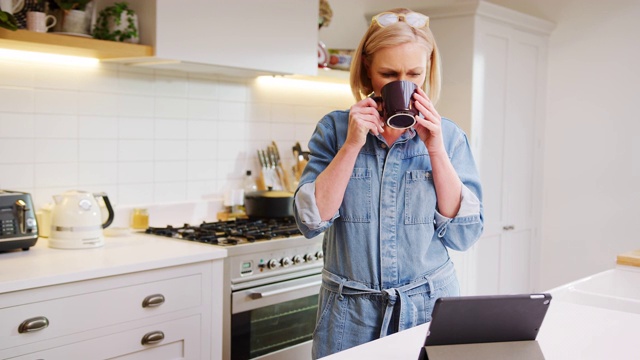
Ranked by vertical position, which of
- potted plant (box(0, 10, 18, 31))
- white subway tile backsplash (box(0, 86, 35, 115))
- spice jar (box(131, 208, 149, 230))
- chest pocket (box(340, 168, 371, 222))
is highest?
potted plant (box(0, 10, 18, 31))

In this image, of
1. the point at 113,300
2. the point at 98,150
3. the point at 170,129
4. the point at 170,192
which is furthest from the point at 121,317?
the point at 170,129

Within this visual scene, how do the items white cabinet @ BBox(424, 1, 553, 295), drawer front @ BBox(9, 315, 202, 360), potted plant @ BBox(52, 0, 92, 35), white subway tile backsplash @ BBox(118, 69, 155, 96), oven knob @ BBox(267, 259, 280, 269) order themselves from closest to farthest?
1. drawer front @ BBox(9, 315, 202, 360)
2. potted plant @ BBox(52, 0, 92, 35)
3. oven knob @ BBox(267, 259, 280, 269)
4. white subway tile backsplash @ BBox(118, 69, 155, 96)
5. white cabinet @ BBox(424, 1, 553, 295)

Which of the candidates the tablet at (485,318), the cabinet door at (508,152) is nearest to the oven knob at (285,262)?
the cabinet door at (508,152)

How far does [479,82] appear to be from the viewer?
4.05m

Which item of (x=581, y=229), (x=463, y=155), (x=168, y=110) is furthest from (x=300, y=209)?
(x=581, y=229)

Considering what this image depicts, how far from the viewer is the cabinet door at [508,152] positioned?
415cm

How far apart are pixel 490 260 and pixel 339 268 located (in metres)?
2.60

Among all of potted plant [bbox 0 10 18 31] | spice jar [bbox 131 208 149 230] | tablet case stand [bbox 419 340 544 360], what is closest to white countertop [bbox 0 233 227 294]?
spice jar [bbox 131 208 149 230]

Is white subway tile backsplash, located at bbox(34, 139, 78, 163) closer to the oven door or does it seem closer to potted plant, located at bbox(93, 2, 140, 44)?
potted plant, located at bbox(93, 2, 140, 44)

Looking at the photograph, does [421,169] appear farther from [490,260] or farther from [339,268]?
[490,260]

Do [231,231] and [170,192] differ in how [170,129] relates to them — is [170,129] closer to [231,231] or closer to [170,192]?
[170,192]

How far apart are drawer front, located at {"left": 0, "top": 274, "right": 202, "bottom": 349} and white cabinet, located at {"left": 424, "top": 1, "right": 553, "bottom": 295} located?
1787mm

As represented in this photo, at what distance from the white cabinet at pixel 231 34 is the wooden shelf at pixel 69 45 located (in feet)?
0.31

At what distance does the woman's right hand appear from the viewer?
1739mm
